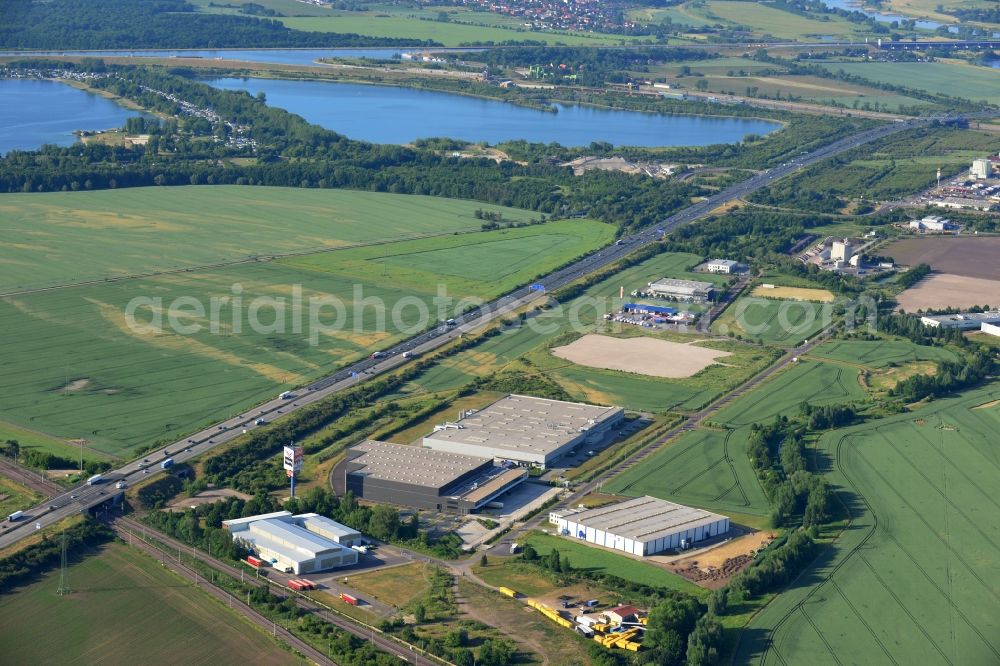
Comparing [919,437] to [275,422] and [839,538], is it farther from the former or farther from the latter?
[275,422]

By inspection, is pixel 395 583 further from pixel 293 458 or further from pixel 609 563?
pixel 293 458

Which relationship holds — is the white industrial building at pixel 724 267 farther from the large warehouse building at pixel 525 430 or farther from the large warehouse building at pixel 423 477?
the large warehouse building at pixel 423 477

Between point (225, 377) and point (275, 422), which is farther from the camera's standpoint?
point (225, 377)

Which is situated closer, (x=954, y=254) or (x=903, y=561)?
(x=903, y=561)

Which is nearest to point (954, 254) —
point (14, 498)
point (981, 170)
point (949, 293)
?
point (949, 293)

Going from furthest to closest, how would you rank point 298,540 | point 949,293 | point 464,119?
point 464,119 → point 949,293 → point 298,540

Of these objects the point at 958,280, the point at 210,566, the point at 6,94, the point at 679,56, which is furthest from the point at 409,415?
the point at 679,56
